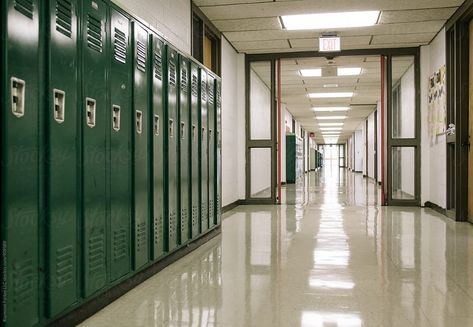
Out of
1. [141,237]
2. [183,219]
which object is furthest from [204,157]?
[141,237]

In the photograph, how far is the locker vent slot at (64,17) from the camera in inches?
79.5

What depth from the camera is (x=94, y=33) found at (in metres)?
2.36

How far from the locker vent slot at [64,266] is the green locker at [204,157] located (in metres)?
2.32

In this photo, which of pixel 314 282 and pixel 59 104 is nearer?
pixel 59 104

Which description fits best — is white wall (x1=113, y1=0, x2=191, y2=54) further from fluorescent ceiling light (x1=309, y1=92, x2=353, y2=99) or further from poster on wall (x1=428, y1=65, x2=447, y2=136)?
fluorescent ceiling light (x1=309, y1=92, x2=353, y2=99)

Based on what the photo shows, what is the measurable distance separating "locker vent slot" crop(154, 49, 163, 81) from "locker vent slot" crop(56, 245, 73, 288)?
5.10 ft

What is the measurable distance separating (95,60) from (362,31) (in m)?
5.51

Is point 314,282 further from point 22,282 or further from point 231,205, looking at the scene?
point 231,205

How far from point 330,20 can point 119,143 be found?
4.72m

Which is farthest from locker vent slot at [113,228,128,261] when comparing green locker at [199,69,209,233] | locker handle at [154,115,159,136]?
green locker at [199,69,209,233]

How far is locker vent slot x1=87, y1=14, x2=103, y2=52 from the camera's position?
2301 millimetres

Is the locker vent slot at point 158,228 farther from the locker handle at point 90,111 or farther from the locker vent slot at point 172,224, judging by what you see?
the locker handle at point 90,111

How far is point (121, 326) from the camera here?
2.26 metres

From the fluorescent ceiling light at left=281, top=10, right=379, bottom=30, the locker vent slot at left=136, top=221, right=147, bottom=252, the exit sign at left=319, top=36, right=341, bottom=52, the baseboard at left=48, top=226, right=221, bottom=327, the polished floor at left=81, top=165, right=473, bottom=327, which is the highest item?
the fluorescent ceiling light at left=281, top=10, right=379, bottom=30
